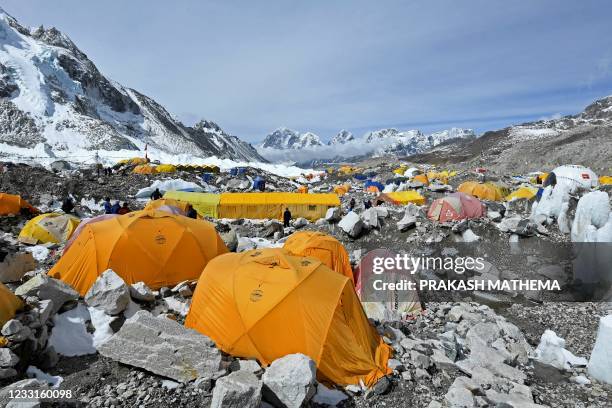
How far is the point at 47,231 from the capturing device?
15109 mm

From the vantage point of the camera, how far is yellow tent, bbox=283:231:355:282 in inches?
490

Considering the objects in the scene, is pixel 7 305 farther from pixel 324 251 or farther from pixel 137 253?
pixel 324 251

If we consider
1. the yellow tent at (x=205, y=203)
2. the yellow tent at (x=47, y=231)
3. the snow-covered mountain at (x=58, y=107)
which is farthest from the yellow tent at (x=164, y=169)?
the snow-covered mountain at (x=58, y=107)

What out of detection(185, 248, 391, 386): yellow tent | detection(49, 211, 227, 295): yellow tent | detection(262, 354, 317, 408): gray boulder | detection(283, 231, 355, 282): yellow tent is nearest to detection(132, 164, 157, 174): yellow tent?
detection(49, 211, 227, 295): yellow tent

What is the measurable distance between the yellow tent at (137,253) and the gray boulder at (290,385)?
5.76 m

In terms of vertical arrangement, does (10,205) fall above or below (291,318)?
above

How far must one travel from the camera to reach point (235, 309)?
7305 mm

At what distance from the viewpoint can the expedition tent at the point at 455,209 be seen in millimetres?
19797

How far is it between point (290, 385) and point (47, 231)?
1396cm

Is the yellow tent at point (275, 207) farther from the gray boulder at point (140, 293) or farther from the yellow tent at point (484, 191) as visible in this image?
the gray boulder at point (140, 293)

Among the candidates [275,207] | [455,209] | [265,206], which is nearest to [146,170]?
[265,206]

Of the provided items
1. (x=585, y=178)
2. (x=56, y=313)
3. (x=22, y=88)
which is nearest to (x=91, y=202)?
(x=56, y=313)

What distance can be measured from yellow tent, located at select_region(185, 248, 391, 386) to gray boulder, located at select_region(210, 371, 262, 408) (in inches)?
62.4

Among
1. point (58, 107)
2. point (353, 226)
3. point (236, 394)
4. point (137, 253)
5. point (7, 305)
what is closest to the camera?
point (236, 394)
